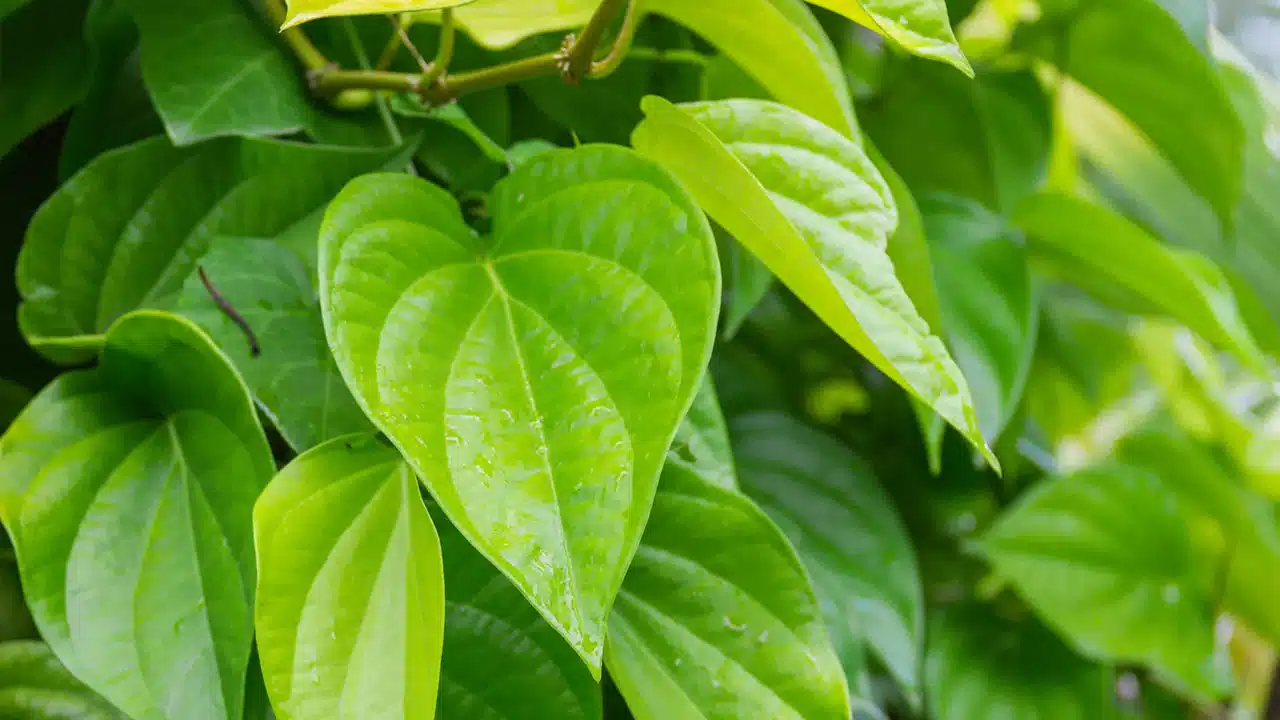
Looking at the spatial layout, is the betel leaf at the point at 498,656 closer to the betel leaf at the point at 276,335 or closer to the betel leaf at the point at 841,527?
the betel leaf at the point at 276,335

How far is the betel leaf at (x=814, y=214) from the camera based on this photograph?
238 mm

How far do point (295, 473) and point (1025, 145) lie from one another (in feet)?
1.79

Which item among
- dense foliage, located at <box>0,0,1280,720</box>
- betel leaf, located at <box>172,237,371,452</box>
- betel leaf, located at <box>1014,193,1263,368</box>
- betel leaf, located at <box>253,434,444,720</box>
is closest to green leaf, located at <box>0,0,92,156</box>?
dense foliage, located at <box>0,0,1280,720</box>

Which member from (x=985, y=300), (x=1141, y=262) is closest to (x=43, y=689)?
(x=985, y=300)

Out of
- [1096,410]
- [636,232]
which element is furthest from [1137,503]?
[636,232]

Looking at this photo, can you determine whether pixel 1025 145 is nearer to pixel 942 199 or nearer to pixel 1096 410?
pixel 942 199

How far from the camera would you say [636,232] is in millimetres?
254

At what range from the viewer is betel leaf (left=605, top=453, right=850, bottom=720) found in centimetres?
28

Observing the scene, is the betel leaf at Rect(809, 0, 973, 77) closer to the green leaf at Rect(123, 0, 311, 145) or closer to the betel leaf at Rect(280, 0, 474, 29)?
the betel leaf at Rect(280, 0, 474, 29)

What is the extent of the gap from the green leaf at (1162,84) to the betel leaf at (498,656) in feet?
1.65

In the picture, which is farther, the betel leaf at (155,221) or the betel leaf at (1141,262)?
the betel leaf at (1141,262)

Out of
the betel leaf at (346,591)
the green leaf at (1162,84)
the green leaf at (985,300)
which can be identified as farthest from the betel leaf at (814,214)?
the green leaf at (1162,84)

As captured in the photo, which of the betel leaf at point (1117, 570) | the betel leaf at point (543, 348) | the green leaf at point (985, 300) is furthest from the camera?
the betel leaf at point (1117, 570)

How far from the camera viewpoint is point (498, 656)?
28 centimetres
